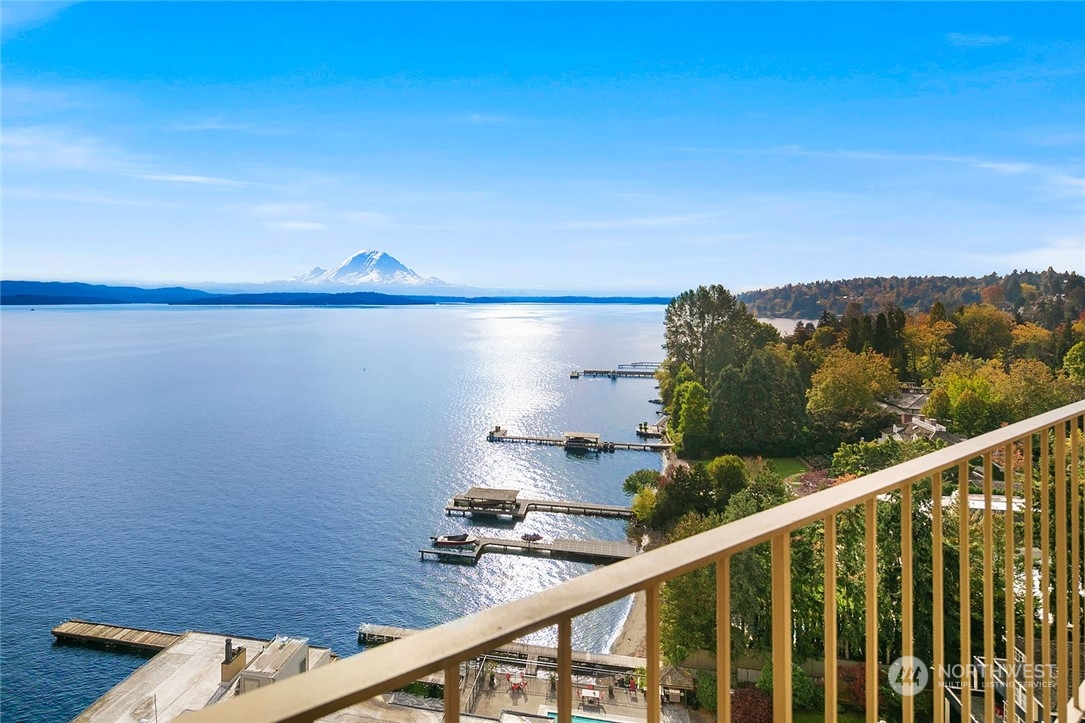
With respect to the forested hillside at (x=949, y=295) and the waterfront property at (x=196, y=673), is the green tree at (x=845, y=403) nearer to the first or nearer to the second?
the forested hillside at (x=949, y=295)

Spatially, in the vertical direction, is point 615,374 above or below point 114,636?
above

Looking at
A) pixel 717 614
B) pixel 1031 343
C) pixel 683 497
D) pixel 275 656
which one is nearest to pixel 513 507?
pixel 683 497

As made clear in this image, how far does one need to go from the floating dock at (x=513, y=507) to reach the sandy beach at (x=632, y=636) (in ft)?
17.0

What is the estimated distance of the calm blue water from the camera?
1454 cm

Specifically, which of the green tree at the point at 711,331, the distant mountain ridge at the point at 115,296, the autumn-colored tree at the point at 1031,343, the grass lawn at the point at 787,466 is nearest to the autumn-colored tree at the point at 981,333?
the autumn-colored tree at the point at 1031,343

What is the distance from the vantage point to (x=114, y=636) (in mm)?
13703

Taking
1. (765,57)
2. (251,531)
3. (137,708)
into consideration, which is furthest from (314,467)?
(765,57)

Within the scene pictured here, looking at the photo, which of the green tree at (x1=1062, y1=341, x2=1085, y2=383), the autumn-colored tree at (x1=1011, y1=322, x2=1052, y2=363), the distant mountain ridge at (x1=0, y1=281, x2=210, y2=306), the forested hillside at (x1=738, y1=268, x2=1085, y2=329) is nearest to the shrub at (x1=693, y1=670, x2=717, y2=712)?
the green tree at (x1=1062, y1=341, x2=1085, y2=383)

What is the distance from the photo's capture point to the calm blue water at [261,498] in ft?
47.7

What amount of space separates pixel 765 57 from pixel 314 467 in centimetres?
2115

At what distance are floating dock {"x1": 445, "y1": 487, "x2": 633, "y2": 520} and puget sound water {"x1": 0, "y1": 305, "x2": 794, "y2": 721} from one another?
49cm

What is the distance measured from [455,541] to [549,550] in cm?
268

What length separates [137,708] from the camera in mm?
11352

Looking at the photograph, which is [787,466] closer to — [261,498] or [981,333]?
[981,333]
